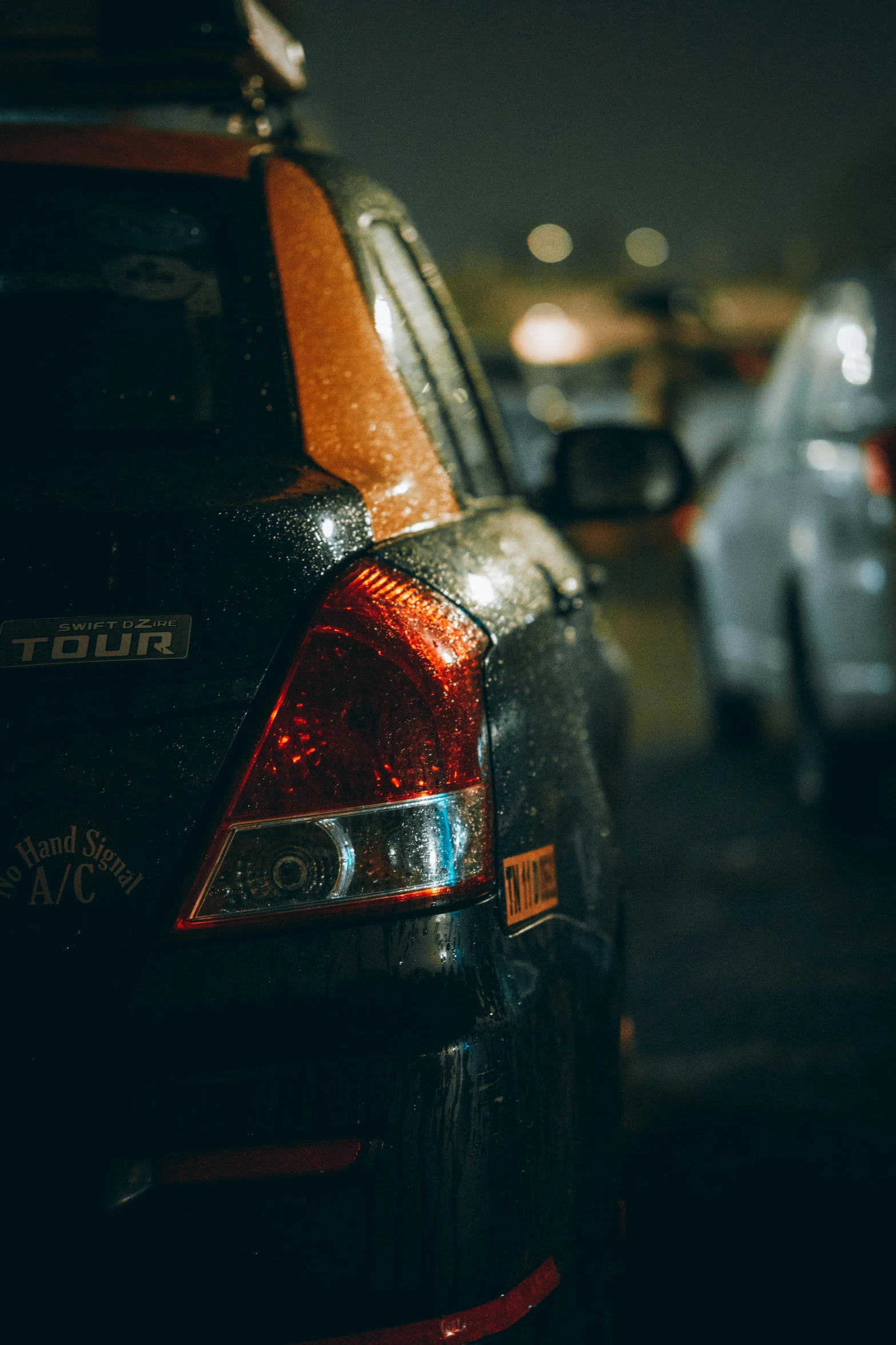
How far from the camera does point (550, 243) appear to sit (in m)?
83.2

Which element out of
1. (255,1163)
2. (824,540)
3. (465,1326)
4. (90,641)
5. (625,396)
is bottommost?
(465,1326)

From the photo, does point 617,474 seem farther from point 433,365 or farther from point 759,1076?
point 759,1076

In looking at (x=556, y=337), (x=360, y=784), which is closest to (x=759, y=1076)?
(x=360, y=784)

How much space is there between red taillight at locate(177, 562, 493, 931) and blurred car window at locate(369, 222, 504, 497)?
0.52 metres

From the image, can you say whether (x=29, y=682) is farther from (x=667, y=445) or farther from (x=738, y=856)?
(x=738, y=856)

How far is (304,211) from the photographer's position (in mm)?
2156

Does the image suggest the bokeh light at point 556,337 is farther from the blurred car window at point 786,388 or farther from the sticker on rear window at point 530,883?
the sticker on rear window at point 530,883

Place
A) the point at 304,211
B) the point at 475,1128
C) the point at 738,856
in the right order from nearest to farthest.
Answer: the point at 475,1128 < the point at 304,211 < the point at 738,856

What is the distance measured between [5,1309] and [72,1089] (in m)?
0.21

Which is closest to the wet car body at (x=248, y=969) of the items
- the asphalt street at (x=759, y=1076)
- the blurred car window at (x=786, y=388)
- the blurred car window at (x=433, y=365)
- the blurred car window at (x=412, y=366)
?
the blurred car window at (x=412, y=366)

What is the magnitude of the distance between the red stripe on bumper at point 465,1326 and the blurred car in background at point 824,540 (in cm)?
414

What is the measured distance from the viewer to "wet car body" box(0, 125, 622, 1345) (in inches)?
58.0

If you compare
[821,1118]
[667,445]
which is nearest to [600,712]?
[667,445]

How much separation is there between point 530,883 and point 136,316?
921 mm
